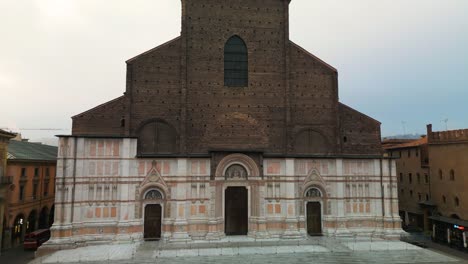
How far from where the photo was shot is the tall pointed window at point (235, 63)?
80.8ft

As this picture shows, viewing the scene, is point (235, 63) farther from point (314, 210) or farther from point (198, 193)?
point (314, 210)

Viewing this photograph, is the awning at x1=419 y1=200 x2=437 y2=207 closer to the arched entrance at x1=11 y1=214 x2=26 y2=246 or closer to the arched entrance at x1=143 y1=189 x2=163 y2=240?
the arched entrance at x1=143 y1=189 x2=163 y2=240

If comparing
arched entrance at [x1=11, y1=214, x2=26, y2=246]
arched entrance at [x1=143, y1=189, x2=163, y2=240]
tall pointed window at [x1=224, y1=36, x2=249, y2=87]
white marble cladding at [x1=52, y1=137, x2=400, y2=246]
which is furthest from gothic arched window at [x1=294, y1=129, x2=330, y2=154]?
arched entrance at [x1=11, y1=214, x2=26, y2=246]

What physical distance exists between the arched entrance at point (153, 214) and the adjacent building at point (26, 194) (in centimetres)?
1045

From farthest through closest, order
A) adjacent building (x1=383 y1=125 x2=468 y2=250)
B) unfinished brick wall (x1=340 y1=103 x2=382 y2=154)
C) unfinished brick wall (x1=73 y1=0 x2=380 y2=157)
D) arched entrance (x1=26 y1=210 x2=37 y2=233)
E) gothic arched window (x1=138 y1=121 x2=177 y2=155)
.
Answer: arched entrance (x1=26 y1=210 x2=37 y2=233)
adjacent building (x1=383 y1=125 x2=468 y2=250)
unfinished brick wall (x1=340 y1=103 x2=382 y2=154)
unfinished brick wall (x1=73 y1=0 x2=380 y2=157)
gothic arched window (x1=138 y1=121 x2=177 y2=155)

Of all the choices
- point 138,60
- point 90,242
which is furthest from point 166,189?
point 138,60

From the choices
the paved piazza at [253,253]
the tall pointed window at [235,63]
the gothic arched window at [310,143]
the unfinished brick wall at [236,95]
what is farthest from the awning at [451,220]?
the tall pointed window at [235,63]

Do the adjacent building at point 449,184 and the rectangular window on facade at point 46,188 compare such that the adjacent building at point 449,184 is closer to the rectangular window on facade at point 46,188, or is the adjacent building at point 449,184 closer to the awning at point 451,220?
the awning at point 451,220

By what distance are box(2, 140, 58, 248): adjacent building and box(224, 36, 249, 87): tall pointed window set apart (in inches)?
678

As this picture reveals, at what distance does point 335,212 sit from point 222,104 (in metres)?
11.1

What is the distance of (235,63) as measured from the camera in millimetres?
24812

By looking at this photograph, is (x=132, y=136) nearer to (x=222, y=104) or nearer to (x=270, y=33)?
(x=222, y=104)

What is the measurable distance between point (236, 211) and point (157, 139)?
743cm

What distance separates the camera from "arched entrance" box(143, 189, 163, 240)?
22.3 m
